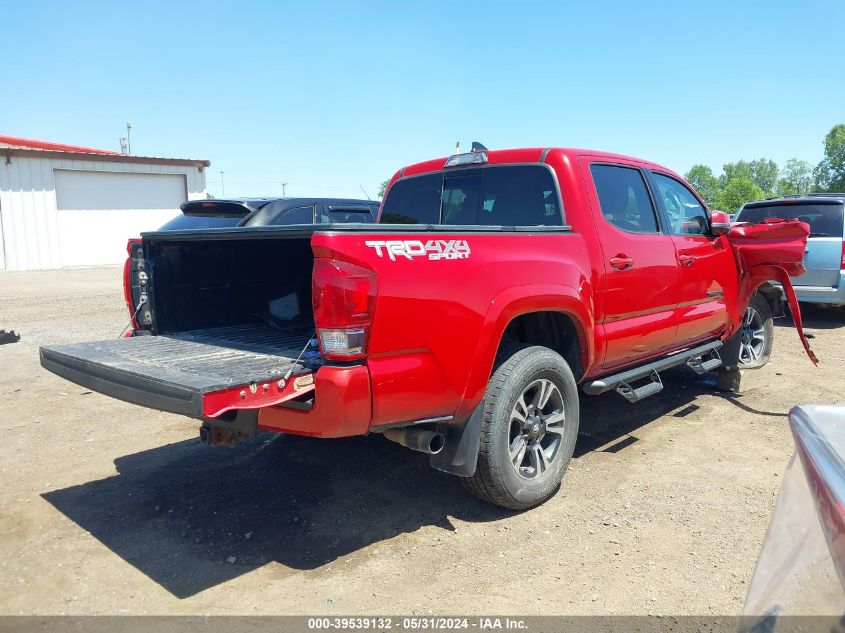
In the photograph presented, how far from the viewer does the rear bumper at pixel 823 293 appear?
31.6 feet

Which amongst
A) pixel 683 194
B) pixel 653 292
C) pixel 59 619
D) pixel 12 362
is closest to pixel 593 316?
pixel 653 292

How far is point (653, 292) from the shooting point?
477 centimetres

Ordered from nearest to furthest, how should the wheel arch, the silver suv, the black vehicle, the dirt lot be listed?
the dirt lot, the wheel arch, the black vehicle, the silver suv

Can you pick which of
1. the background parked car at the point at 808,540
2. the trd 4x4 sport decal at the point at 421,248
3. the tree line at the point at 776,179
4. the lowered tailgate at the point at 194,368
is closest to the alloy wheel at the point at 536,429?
the trd 4x4 sport decal at the point at 421,248

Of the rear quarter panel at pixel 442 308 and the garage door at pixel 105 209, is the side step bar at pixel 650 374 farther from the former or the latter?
the garage door at pixel 105 209

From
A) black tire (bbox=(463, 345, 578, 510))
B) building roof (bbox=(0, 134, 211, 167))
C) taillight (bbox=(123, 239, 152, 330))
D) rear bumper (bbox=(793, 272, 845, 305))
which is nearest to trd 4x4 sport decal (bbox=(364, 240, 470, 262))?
black tire (bbox=(463, 345, 578, 510))

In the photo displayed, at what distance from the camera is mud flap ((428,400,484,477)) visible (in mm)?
3398

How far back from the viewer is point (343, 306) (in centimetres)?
283

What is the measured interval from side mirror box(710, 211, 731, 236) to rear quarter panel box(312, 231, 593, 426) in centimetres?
248

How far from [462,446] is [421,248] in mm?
1076

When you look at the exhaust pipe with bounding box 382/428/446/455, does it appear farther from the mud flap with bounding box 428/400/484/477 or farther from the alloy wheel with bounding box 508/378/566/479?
the alloy wheel with bounding box 508/378/566/479

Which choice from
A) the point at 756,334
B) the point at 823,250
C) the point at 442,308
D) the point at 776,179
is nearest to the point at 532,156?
the point at 442,308

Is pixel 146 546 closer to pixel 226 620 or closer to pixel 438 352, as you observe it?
pixel 226 620

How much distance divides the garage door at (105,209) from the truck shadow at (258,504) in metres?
21.7
